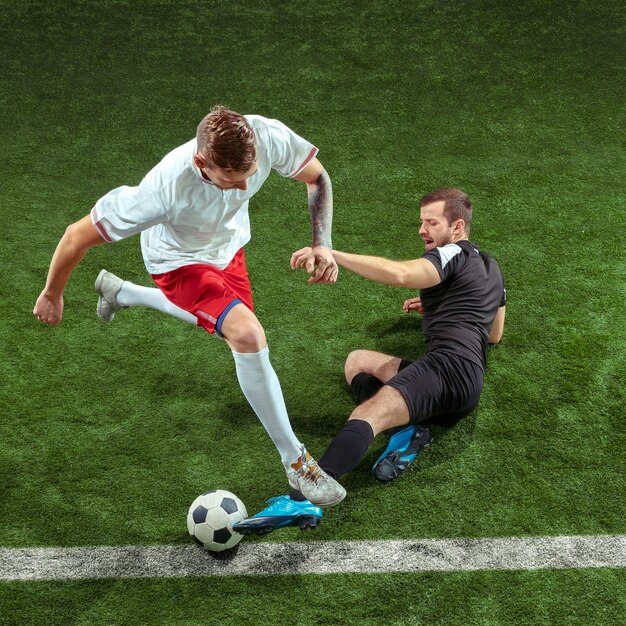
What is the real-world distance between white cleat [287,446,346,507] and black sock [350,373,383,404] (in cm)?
67

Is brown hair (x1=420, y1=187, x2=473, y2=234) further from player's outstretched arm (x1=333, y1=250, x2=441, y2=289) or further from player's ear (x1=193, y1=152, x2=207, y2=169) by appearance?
player's ear (x1=193, y1=152, x2=207, y2=169)

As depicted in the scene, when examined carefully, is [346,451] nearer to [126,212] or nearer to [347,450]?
[347,450]

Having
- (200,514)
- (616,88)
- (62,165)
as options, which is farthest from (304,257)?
(616,88)

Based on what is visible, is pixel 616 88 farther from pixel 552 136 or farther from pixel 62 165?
pixel 62 165

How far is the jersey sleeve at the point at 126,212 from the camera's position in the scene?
130 inches

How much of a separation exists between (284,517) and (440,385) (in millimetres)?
926

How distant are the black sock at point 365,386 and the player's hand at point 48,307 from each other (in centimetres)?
145

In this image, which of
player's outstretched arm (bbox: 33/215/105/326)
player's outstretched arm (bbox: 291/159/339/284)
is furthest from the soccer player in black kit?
player's outstretched arm (bbox: 33/215/105/326)

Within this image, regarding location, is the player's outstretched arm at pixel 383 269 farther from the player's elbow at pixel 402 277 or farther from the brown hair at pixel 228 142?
the brown hair at pixel 228 142

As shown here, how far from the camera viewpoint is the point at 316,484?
3.45m

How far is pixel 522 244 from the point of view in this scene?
536 cm

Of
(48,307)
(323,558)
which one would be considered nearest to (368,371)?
(323,558)

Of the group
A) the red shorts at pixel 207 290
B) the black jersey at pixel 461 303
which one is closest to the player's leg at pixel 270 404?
the red shorts at pixel 207 290

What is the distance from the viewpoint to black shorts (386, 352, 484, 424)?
3.78 m
